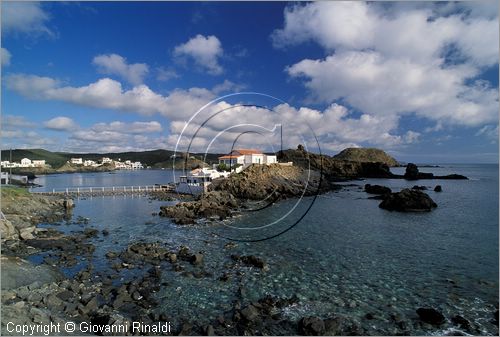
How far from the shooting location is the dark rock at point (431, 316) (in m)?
14.0

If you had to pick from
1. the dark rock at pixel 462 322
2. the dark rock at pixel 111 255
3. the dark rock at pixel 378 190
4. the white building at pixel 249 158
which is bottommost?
the dark rock at pixel 462 322

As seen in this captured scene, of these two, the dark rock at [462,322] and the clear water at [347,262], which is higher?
the clear water at [347,262]

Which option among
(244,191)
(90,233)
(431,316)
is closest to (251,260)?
(431,316)

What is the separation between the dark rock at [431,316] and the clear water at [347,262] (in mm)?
565

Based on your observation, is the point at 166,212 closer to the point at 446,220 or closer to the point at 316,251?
the point at 316,251

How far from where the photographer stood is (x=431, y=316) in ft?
46.4

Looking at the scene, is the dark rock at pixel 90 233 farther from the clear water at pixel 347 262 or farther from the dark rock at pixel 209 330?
the dark rock at pixel 209 330

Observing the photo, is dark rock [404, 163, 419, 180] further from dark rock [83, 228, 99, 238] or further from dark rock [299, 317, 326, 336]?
dark rock [299, 317, 326, 336]

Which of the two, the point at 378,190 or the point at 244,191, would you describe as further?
the point at 378,190

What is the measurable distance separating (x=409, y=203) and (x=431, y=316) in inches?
1412

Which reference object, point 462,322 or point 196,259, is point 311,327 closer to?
point 462,322

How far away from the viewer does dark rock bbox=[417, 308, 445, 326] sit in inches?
552

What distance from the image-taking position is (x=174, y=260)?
22375mm

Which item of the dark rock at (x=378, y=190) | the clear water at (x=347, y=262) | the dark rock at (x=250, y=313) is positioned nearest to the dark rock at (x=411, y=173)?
the dark rock at (x=378, y=190)
